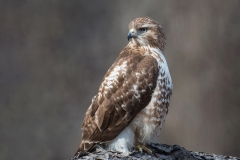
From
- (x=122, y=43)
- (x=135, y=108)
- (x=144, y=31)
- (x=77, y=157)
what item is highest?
(x=122, y=43)

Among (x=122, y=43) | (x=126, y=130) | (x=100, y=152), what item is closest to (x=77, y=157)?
(x=100, y=152)

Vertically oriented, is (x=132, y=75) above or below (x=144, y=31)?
below

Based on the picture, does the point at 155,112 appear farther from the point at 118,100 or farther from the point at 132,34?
the point at 132,34

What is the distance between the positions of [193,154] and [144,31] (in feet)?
3.30

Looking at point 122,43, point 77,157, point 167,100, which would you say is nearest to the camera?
point 77,157

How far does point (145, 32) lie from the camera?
3662 mm

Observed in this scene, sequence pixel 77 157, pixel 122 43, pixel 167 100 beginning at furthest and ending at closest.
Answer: pixel 122 43 → pixel 167 100 → pixel 77 157

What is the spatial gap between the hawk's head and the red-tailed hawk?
20cm

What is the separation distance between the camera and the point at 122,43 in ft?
21.3

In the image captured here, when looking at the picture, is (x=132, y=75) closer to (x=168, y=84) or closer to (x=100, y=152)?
(x=168, y=84)

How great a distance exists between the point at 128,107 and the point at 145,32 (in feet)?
2.11

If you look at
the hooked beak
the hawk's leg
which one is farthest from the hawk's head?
the hawk's leg

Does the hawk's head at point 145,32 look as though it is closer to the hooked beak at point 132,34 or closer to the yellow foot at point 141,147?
the hooked beak at point 132,34

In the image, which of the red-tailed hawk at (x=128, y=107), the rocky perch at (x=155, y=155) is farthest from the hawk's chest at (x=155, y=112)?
the rocky perch at (x=155, y=155)
